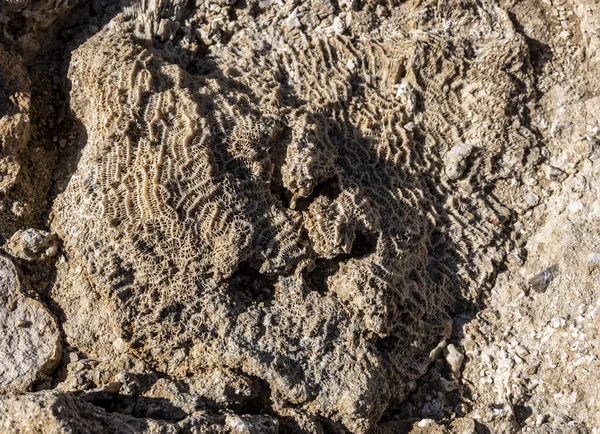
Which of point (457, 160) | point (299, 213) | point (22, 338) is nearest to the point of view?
point (22, 338)

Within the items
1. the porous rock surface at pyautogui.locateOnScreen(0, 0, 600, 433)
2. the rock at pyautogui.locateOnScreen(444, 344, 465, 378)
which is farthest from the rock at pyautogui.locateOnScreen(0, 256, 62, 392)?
the rock at pyautogui.locateOnScreen(444, 344, 465, 378)

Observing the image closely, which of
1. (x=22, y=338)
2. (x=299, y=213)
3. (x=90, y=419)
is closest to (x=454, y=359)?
(x=299, y=213)

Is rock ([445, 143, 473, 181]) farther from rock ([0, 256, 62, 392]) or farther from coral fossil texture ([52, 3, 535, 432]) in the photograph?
rock ([0, 256, 62, 392])

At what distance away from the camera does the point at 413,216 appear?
3.87 meters

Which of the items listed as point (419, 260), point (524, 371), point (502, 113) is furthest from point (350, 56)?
point (524, 371)

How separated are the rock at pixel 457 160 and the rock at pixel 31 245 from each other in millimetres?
2550

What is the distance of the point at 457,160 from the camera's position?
404 cm

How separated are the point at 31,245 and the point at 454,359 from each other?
2.58 metres

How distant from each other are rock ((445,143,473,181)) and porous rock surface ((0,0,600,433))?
0.07 feet

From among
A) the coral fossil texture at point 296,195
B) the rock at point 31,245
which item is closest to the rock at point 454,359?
the coral fossil texture at point 296,195

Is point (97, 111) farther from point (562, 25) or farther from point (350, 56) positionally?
point (562, 25)

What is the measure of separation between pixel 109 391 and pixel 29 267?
0.93m

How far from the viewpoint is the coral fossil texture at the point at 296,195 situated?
334cm

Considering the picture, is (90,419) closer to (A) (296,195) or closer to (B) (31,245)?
(B) (31,245)
